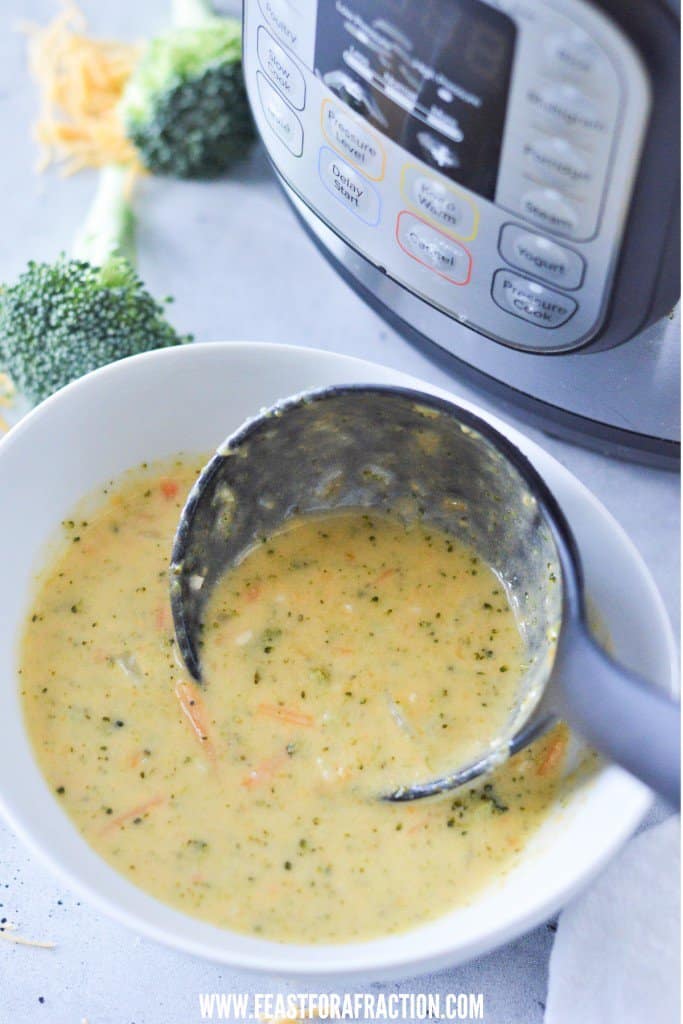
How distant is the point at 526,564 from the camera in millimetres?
1209

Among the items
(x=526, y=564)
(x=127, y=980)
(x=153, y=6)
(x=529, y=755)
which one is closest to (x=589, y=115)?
(x=526, y=564)

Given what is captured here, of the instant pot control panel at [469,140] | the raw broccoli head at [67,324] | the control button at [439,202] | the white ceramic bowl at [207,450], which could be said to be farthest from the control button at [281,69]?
the raw broccoli head at [67,324]

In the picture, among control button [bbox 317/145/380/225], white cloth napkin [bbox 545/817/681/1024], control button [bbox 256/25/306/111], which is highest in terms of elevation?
control button [bbox 256/25/306/111]

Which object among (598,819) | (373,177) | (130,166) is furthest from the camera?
(130,166)

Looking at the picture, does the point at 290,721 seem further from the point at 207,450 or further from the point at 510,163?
the point at 510,163

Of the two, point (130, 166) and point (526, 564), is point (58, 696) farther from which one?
point (130, 166)

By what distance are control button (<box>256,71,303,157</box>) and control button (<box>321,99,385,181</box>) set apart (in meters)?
0.06

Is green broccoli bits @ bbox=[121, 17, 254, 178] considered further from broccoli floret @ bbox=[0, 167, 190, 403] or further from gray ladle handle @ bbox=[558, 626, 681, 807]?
gray ladle handle @ bbox=[558, 626, 681, 807]

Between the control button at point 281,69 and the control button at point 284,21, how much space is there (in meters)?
0.02

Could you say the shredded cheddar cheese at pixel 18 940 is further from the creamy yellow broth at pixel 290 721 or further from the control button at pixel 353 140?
the control button at pixel 353 140

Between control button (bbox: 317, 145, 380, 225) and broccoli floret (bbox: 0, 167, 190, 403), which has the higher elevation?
control button (bbox: 317, 145, 380, 225)

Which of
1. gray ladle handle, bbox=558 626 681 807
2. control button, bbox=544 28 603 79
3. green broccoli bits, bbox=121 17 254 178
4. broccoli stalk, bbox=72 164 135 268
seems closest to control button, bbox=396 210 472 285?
control button, bbox=544 28 603 79

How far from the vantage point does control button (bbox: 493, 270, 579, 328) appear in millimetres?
1145

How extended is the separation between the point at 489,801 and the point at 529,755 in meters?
0.06
